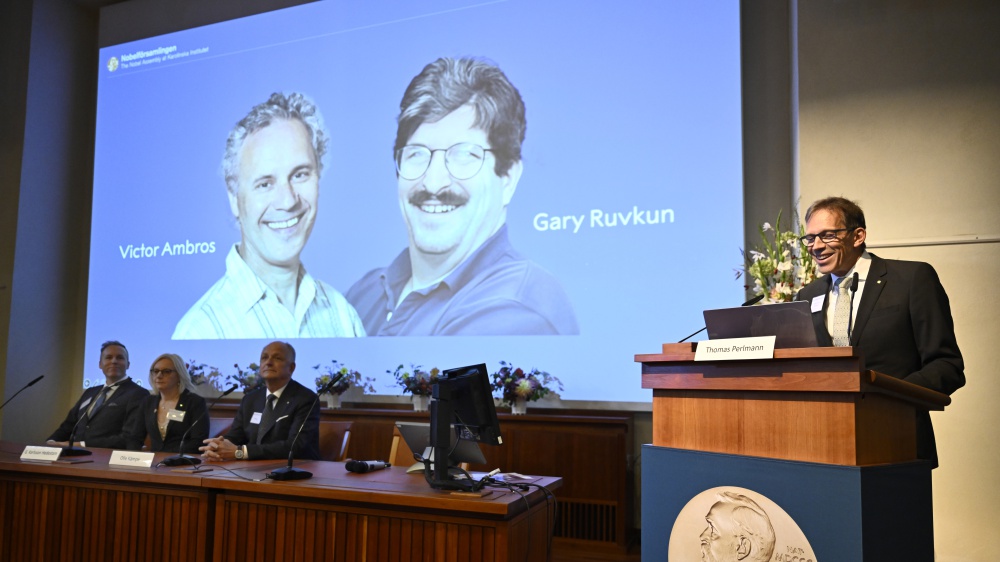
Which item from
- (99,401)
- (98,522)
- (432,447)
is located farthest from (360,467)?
(99,401)

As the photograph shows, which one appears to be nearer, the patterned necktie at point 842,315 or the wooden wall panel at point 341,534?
the patterned necktie at point 842,315

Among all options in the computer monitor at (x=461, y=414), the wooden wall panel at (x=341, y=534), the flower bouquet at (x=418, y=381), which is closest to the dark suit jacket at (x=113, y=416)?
the flower bouquet at (x=418, y=381)

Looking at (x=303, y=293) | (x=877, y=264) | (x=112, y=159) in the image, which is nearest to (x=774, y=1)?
(x=877, y=264)

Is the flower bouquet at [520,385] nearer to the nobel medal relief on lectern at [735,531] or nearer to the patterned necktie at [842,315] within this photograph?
the patterned necktie at [842,315]

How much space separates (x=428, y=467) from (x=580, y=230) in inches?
97.3

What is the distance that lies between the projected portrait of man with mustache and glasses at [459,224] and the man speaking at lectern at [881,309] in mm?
2605

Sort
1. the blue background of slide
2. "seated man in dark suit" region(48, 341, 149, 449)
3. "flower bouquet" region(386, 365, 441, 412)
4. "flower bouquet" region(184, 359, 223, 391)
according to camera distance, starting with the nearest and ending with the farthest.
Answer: "seated man in dark suit" region(48, 341, 149, 449) < the blue background of slide < "flower bouquet" region(386, 365, 441, 412) < "flower bouquet" region(184, 359, 223, 391)

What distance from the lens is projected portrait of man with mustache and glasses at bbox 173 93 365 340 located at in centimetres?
570

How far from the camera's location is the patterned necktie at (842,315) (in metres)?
2.30

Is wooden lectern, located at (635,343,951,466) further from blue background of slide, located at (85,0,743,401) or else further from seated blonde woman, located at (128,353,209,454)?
seated blonde woman, located at (128,353,209,454)

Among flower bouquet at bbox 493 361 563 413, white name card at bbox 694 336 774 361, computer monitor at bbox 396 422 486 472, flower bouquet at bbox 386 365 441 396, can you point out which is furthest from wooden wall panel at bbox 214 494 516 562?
flower bouquet at bbox 386 365 441 396

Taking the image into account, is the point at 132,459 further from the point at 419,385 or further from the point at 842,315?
the point at 842,315

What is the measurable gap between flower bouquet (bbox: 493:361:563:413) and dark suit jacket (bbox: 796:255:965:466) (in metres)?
2.58

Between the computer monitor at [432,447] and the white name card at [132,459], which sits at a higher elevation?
the computer monitor at [432,447]
